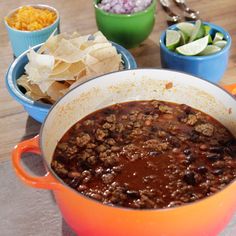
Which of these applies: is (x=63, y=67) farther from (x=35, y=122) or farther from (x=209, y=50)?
(x=209, y=50)

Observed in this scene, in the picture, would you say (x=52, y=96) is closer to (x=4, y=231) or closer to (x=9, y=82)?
(x=9, y=82)

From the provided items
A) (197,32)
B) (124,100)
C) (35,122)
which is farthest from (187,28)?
(35,122)

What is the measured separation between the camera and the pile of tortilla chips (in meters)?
1.34

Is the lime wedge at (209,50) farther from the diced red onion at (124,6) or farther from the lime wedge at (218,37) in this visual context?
the diced red onion at (124,6)

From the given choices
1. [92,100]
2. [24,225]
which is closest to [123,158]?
[92,100]

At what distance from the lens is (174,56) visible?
1434mm

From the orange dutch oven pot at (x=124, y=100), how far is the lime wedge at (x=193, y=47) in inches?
10.5

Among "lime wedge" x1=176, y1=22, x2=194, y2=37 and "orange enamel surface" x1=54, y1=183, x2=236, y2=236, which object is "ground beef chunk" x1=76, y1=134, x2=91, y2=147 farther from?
"lime wedge" x1=176, y1=22, x2=194, y2=37

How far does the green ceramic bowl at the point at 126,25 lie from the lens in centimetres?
162

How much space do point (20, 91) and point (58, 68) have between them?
13 centimetres

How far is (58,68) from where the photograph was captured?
136cm

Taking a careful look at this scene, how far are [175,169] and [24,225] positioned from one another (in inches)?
15.6

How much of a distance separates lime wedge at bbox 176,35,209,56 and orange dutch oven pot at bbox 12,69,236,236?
27 centimetres

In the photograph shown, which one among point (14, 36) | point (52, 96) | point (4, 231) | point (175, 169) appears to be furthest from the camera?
point (14, 36)
